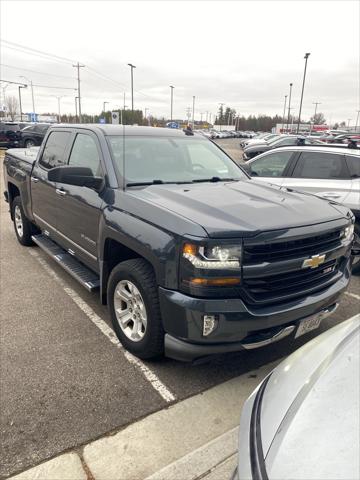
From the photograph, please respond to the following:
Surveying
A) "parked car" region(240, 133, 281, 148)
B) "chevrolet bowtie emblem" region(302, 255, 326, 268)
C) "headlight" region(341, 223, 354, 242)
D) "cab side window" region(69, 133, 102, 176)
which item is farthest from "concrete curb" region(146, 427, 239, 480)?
"parked car" region(240, 133, 281, 148)

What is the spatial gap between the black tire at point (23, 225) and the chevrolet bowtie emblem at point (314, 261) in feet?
15.0

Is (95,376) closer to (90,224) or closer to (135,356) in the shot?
(135,356)

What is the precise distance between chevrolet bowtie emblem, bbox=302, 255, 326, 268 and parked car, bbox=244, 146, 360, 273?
8.72 ft

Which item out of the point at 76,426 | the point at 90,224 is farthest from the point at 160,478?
the point at 90,224

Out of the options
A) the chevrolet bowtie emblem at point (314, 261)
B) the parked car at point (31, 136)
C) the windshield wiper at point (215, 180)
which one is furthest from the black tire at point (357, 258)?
the parked car at point (31, 136)

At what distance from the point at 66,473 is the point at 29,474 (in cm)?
21

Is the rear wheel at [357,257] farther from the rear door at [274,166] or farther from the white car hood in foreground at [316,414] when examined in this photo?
the white car hood in foreground at [316,414]

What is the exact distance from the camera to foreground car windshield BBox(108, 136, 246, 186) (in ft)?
12.3

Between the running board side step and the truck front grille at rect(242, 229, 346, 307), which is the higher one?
the truck front grille at rect(242, 229, 346, 307)

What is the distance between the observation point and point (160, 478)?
7.05ft

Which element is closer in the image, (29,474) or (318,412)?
(318,412)

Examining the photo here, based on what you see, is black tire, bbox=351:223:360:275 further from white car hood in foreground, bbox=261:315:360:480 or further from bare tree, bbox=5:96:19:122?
bare tree, bbox=5:96:19:122

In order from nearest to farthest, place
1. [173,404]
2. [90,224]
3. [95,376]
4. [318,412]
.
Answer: [318,412], [173,404], [95,376], [90,224]

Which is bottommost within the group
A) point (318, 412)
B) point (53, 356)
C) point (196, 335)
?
point (53, 356)
